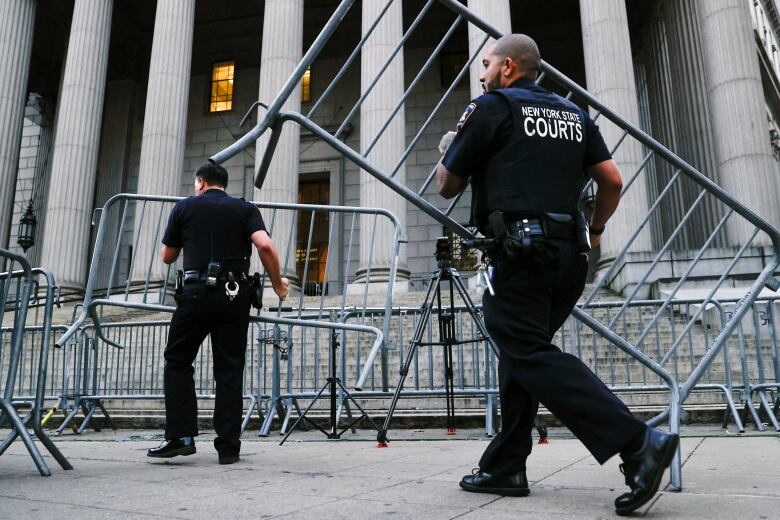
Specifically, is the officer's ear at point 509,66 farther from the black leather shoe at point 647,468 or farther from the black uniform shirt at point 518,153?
the black leather shoe at point 647,468

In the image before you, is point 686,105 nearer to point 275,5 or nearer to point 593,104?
point 275,5

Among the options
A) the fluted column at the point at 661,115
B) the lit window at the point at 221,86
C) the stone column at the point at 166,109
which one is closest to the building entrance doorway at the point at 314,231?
the stone column at the point at 166,109

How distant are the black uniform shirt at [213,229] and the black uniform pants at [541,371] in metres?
2.16

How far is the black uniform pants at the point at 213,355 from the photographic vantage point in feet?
13.8

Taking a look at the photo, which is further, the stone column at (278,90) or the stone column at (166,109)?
the stone column at (166,109)

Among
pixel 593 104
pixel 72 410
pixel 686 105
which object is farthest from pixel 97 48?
pixel 593 104

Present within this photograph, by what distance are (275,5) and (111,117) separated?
11.0 m

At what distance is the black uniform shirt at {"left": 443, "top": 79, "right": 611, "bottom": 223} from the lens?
2.71 metres

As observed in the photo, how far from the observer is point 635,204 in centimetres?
1481

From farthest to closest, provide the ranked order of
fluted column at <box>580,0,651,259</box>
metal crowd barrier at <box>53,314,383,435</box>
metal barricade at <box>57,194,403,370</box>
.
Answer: fluted column at <box>580,0,651,259</box>
metal crowd barrier at <box>53,314,383,435</box>
metal barricade at <box>57,194,403,370</box>

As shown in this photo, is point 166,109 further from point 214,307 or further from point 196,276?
point 214,307

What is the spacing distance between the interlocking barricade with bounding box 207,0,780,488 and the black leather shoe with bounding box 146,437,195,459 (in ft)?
6.09

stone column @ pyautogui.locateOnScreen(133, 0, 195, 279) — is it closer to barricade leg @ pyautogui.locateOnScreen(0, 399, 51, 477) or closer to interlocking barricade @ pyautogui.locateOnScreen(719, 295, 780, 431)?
interlocking barricade @ pyautogui.locateOnScreen(719, 295, 780, 431)

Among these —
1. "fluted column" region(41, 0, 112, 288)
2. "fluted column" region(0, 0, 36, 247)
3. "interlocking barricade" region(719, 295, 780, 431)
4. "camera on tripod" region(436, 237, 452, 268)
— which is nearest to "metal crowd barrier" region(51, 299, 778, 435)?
"interlocking barricade" region(719, 295, 780, 431)
